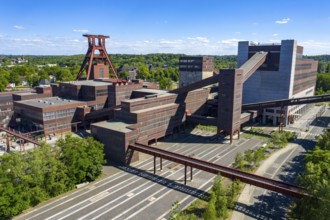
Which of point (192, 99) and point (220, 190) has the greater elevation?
point (192, 99)

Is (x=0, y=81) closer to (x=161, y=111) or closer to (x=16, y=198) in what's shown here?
(x=161, y=111)

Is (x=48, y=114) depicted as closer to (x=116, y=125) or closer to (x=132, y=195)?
(x=116, y=125)

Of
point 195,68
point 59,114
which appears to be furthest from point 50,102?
point 195,68

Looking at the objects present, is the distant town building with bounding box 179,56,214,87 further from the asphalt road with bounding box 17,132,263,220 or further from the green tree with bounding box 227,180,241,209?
the green tree with bounding box 227,180,241,209

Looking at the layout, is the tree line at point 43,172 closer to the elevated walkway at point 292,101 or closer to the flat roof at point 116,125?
the flat roof at point 116,125

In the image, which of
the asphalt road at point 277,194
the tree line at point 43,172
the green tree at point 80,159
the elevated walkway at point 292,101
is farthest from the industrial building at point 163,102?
the asphalt road at point 277,194

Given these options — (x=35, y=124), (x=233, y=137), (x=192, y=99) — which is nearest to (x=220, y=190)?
(x=233, y=137)
